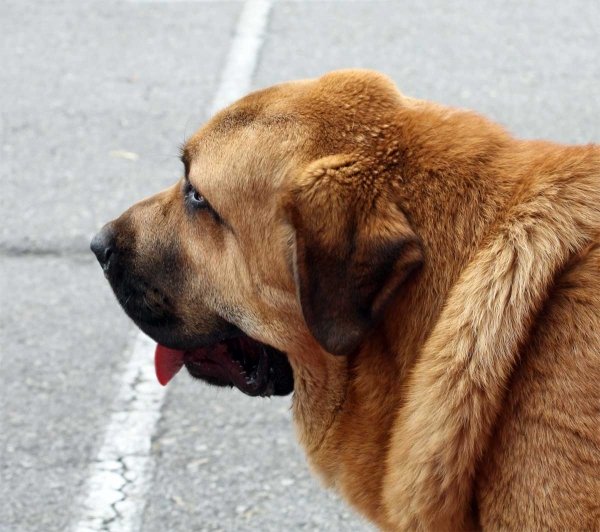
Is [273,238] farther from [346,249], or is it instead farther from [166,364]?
[166,364]

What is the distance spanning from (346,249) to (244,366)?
32.4 inches

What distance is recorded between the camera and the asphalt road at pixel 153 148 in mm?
3500

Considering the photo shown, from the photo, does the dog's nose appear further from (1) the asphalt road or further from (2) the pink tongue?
(1) the asphalt road

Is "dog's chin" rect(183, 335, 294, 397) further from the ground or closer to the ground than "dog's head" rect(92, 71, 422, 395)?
closer to the ground

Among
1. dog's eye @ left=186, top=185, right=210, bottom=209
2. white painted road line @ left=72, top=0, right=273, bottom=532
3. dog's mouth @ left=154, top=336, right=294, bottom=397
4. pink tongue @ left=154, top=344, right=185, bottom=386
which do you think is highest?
dog's eye @ left=186, top=185, right=210, bottom=209

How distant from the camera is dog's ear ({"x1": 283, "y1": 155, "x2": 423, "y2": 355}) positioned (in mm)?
2244

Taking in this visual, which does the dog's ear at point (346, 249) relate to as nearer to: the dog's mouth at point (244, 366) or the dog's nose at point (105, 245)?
the dog's mouth at point (244, 366)

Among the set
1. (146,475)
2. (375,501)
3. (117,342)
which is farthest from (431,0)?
(375,501)

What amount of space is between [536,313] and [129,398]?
7.36ft

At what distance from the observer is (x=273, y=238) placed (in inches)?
97.2

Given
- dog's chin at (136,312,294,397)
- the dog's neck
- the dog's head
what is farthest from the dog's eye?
the dog's neck

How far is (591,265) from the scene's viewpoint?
2.15m

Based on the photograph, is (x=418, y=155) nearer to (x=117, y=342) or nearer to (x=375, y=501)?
(x=375, y=501)

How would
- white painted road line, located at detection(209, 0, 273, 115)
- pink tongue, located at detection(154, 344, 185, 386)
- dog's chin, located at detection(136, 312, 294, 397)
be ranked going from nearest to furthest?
dog's chin, located at detection(136, 312, 294, 397), pink tongue, located at detection(154, 344, 185, 386), white painted road line, located at detection(209, 0, 273, 115)
